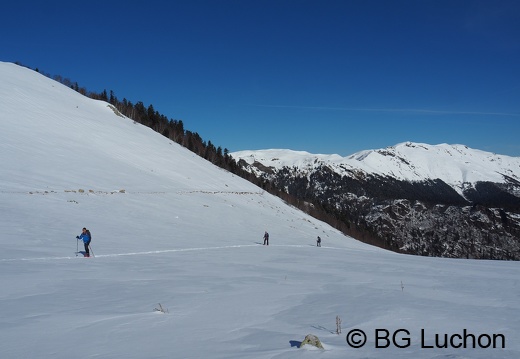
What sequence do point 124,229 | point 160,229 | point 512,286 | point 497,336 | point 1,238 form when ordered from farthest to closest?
point 160,229 → point 124,229 → point 1,238 → point 512,286 → point 497,336

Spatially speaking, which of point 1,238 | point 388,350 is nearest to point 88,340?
point 388,350

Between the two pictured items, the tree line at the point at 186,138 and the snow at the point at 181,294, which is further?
the tree line at the point at 186,138

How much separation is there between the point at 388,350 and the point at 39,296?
7925 mm

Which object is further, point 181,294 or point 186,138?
point 186,138

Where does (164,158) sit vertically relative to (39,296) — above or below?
above

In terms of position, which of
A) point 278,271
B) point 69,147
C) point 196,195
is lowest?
point 278,271

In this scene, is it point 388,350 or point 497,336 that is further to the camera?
point 497,336

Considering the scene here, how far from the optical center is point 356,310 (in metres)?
8.40

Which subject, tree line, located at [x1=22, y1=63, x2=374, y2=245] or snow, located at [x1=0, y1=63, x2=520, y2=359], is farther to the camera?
tree line, located at [x1=22, y1=63, x2=374, y2=245]

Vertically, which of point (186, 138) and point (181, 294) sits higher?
point (186, 138)

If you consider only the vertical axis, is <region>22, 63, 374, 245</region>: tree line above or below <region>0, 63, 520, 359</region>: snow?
above

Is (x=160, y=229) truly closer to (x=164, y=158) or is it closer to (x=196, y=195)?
(x=196, y=195)

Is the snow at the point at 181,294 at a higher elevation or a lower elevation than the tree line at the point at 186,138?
lower

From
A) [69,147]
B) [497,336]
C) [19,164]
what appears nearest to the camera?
[497,336]
